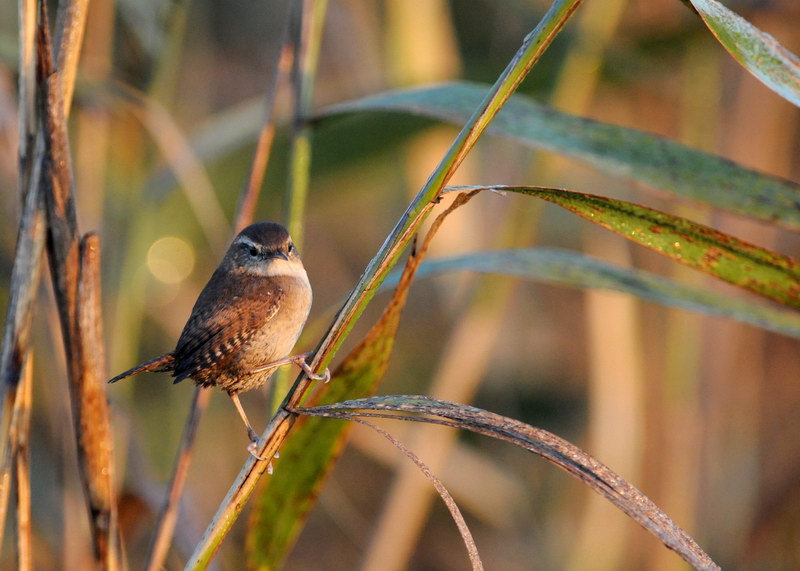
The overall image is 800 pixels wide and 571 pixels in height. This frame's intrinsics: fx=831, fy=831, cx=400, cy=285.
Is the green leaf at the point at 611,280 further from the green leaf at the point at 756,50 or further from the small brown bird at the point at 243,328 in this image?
the green leaf at the point at 756,50

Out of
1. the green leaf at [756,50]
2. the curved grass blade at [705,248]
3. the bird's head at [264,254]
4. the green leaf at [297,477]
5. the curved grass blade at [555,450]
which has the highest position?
the green leaf at [756,50]

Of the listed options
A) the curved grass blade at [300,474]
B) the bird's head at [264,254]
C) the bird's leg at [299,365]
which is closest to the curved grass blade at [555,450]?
the bird's leg at [299,365]

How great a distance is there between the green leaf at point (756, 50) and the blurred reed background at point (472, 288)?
0.81 m

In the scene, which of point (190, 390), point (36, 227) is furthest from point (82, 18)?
point (190, 390)

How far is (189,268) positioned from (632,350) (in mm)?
1725

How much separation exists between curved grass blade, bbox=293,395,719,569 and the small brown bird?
39 centimetres

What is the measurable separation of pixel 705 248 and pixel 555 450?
0.43 meters

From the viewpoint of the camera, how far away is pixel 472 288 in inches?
93.4

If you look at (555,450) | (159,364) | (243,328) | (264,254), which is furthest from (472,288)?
(555,450)

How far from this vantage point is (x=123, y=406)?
6.82 feet

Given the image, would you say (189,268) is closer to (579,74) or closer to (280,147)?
(280,147)

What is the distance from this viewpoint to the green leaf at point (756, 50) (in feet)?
3.36

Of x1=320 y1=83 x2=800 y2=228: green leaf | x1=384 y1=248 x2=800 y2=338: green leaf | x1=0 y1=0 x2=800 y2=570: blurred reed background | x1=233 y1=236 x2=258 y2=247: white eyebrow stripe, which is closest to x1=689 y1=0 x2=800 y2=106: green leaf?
x1=320 y1=83 x2=800 y2=228: green leaf

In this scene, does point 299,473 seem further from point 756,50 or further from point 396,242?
point 756,50
